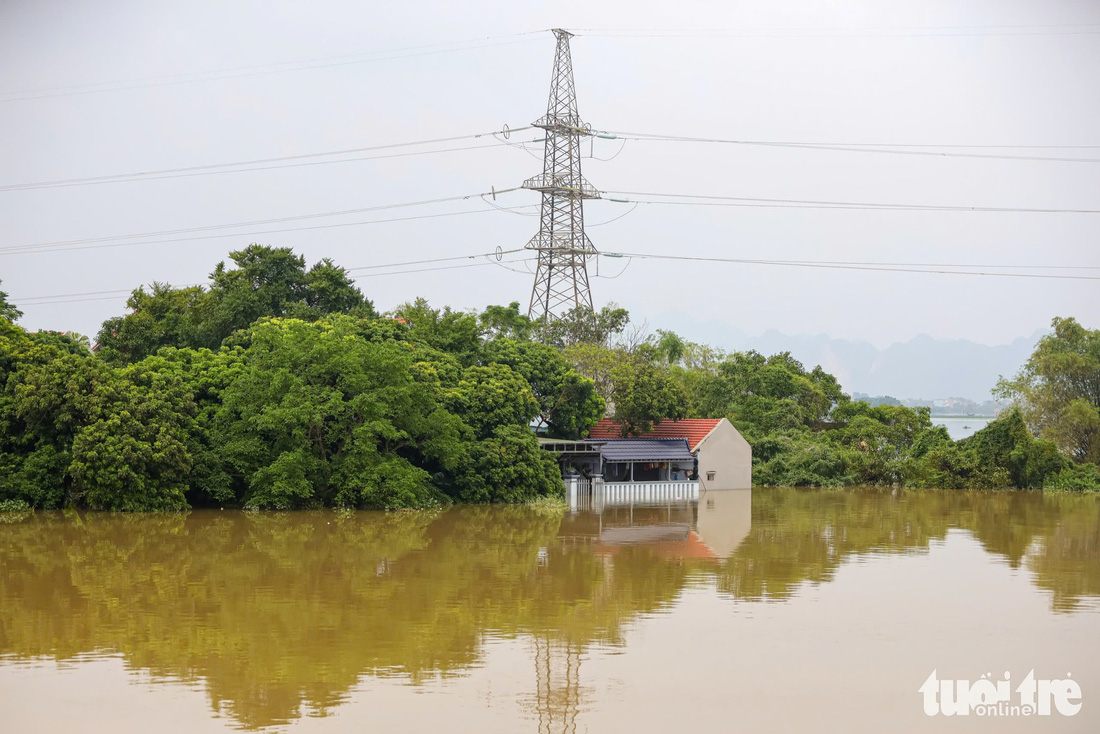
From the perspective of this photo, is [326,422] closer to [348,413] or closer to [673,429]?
[348,413]

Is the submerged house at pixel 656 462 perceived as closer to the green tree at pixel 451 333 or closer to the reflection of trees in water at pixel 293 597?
the green tree at pixel 451 333

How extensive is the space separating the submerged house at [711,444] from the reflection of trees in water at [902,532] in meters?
1.24

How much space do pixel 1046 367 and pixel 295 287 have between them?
28945 mm

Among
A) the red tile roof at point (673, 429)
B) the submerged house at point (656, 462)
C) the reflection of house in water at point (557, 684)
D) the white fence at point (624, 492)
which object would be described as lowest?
the reflection of house in water at point (557, 684)

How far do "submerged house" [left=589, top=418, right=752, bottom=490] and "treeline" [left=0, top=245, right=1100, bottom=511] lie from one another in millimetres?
769

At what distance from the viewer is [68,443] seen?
24.8 metres

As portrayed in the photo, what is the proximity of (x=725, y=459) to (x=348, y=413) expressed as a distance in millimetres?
15053

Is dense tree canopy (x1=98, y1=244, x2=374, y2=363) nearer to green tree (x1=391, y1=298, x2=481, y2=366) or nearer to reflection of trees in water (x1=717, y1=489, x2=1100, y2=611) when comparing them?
green tree (x1=391, y1=298, x2=481, y2=366)

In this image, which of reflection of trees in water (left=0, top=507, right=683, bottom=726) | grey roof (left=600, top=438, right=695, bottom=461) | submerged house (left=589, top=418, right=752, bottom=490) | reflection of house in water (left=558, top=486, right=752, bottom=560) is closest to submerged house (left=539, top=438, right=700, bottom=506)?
grey roof (left=600, top=438, right=695, bottom=461)

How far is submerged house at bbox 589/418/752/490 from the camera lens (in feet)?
118

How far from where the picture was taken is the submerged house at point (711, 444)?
36031 mm

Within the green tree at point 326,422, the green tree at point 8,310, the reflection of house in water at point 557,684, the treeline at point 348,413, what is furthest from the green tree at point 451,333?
the reflection of house in water at point 557,684

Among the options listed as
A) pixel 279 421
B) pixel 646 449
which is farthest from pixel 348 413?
pixel 646 449

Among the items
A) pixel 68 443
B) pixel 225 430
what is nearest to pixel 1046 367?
pixel 225 430
